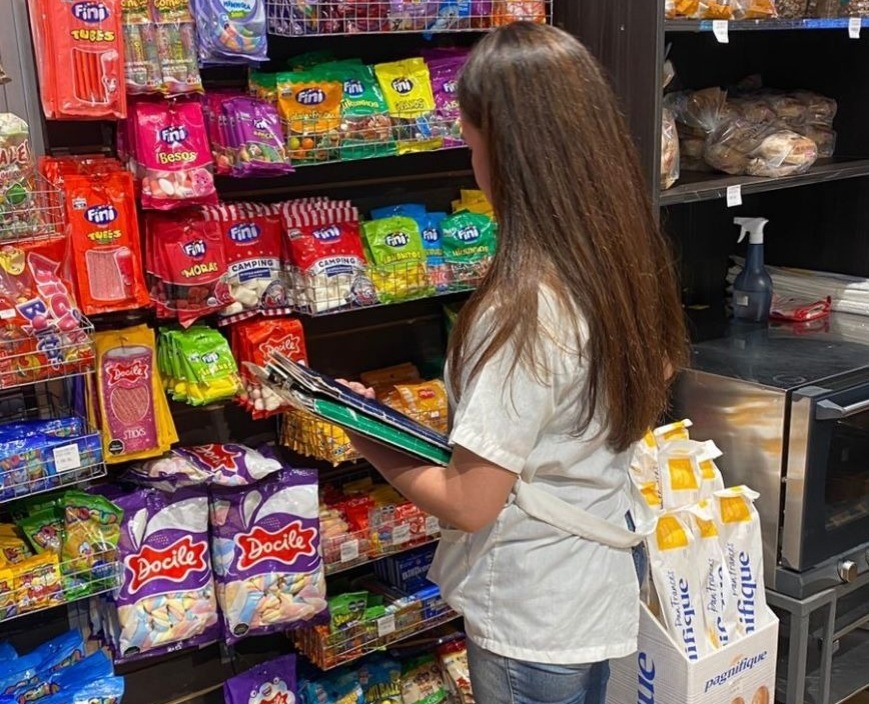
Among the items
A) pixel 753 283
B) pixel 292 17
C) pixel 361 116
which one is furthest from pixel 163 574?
pixel 753 283

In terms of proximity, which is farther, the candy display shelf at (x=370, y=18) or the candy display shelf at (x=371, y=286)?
the candy display shelf at (x=371, y=286)

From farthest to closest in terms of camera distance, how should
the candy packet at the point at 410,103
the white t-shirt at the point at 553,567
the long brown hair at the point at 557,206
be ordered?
the candy packet at the point at 410,103, the white t-shirt at the point at 553,567, the long brown hair at the point at 557,206

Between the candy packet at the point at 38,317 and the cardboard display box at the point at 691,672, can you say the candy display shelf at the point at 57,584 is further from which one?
the cardboard display box at the point at 691,672

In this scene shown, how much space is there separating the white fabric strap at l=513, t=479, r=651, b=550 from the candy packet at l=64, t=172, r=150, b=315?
3.10 ft

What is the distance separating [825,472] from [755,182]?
2.46ft

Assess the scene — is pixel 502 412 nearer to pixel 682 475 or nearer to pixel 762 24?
pixel 682 475

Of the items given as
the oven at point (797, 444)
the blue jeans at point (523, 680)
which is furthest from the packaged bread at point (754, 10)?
the blue jeans at point (523, 680)

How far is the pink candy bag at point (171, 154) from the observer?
1.94 m

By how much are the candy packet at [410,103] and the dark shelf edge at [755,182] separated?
0.57m

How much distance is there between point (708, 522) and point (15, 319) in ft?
4.83

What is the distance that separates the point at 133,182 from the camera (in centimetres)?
197

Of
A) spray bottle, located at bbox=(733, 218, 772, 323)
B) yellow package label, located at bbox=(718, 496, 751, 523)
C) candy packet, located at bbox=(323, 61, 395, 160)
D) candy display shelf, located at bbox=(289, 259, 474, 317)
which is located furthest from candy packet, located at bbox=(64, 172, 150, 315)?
spray bottle, located at bbox=(733, 218, 772, 323)

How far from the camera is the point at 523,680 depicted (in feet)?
4.99

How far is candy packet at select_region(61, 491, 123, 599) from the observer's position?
6.35ft
